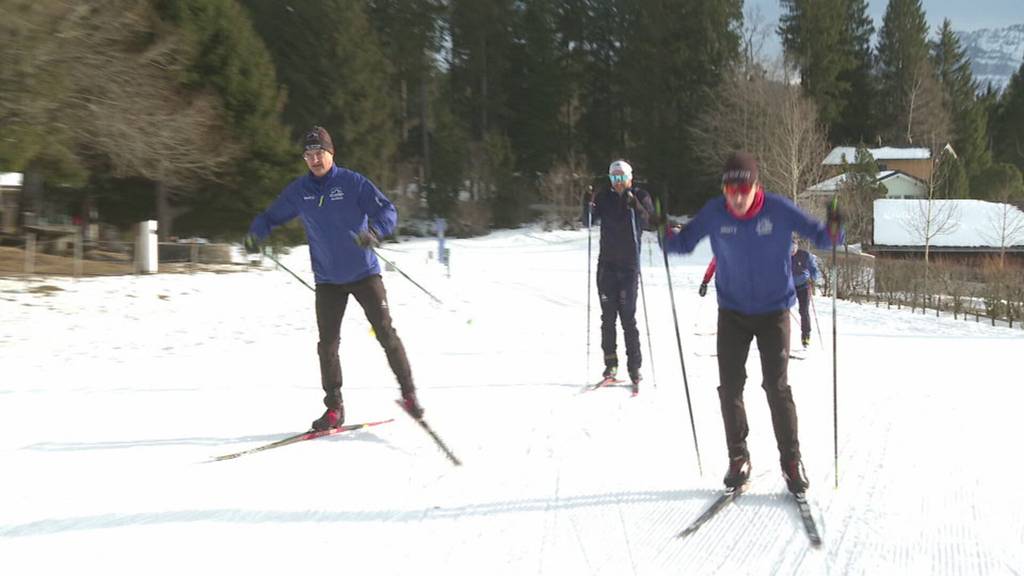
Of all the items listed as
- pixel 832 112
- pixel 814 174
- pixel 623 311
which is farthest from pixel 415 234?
pixel 623 311

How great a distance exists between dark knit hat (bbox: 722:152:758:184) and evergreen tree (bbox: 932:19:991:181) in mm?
58029

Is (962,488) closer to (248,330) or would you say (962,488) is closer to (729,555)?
(729,555)

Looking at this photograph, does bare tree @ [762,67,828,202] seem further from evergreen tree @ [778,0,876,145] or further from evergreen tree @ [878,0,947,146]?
evergreen tree @ [878,0,947,146]

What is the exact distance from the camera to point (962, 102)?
212 ft

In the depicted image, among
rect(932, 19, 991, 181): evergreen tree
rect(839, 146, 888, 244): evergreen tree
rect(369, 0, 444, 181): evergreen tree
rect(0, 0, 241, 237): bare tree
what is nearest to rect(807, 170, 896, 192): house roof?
rect(839, 146, 888, 244): evergreen tree

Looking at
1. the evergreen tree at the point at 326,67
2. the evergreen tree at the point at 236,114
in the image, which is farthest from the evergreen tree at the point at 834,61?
the evergreen tree at the point at 236,114

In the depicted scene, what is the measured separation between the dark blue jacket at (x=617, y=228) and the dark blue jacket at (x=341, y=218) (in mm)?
2136

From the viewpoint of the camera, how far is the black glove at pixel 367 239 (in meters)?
4.37

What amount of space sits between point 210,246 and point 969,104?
64.8 meters

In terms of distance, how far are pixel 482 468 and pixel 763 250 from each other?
184 centimetres

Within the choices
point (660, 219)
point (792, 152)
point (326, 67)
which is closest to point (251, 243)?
point (660, 219)

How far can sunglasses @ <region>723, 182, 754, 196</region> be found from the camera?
3.45m

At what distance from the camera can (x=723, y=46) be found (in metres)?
49.3

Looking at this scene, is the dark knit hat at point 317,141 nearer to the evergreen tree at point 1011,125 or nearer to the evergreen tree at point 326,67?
the evergreen tree at point 326,67
